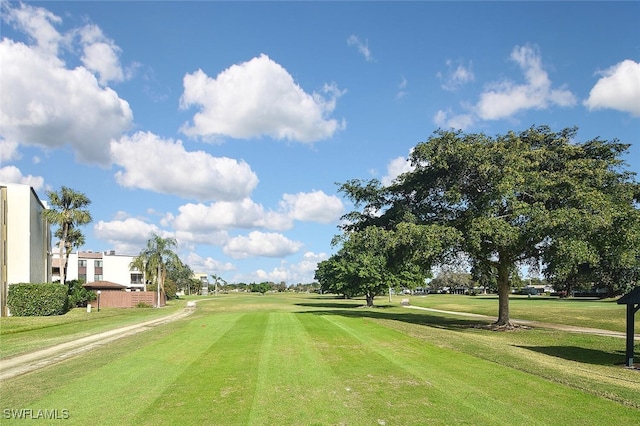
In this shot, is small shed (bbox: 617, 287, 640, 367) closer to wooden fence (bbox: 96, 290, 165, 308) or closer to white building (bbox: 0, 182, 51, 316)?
white building (bbox: 0, 182, 51, 316)

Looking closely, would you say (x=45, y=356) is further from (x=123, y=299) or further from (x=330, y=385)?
(x=123, y=299)

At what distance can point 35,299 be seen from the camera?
1535 inches

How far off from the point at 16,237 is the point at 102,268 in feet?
262

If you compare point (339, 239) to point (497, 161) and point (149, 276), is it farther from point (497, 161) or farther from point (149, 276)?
point (149, 276)

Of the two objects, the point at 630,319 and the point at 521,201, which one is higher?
the point at 521,201

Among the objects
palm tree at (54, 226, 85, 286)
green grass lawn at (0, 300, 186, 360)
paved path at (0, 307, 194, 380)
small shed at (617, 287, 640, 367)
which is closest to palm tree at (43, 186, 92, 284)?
palm tree at (54, 226, 85, 286)

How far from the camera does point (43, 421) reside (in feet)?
26.8

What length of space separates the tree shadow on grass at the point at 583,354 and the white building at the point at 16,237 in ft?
129

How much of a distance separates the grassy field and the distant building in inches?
3998

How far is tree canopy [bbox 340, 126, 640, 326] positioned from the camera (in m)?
23.7

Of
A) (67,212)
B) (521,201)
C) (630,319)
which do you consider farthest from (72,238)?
(630,319)

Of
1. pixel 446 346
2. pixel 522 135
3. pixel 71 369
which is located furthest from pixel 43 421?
pixel 522 135

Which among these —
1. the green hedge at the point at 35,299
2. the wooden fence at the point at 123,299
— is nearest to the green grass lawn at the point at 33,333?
the green hedge at the point at 35,299

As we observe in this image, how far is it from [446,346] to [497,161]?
1310 centimetres
